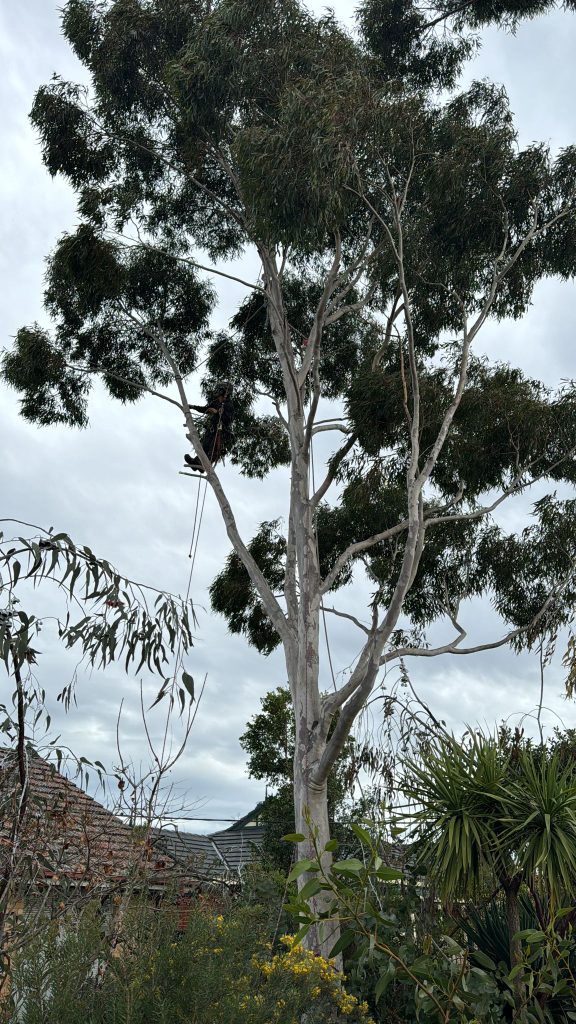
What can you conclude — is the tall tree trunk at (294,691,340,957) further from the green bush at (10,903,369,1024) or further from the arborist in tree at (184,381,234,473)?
the green bush at (10,903,369,1024)

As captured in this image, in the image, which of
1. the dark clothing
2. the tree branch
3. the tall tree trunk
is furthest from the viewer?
the dark clothing

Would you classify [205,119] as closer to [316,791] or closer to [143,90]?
[143,90]

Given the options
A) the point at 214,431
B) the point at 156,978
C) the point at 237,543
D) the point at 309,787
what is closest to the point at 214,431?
the point at 214,431

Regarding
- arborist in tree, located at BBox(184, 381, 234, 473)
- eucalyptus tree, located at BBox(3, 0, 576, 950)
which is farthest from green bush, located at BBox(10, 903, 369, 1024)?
arborist in tree, located at BBox(184, 381, 234, 473)

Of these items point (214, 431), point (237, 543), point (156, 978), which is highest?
point (214, 431)

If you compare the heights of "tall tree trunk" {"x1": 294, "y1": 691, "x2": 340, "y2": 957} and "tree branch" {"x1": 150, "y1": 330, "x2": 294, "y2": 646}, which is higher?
"tree branch" {"x1": 150, "y1": 330, "x2": 294, "y2": 646}

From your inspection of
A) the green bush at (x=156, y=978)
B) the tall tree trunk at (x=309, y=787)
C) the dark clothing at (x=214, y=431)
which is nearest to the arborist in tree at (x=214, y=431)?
the dark clothing at (x=214, y=431)

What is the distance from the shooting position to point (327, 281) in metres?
11.2

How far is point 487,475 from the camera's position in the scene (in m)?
11.6

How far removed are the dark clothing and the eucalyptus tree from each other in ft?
1.15

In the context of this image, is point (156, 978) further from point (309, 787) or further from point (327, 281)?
point (327, 281)

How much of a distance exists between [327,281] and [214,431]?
2346 millimetres

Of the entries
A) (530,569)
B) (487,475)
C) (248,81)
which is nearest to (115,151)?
(248,81)

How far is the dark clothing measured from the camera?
36.8 feet
